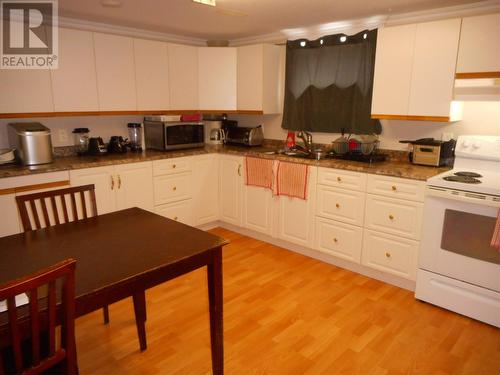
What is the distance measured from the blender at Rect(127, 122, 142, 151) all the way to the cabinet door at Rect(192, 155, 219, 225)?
0.64 metres

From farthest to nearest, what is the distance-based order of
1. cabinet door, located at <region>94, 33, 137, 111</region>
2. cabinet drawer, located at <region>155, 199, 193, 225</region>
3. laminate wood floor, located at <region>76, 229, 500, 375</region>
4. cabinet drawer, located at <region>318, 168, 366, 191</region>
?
cabinet drawer, located at <region>155, 199, 193, 225</region>
cabinet door, located at <region>94, 33, 137, 111</region>
cabinet drawer, located at <region>318, 168, 366, 191</region>
laminate wood floor, located at <region>76, 229, 500, 375</region>

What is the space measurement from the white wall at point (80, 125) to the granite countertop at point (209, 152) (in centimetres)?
26

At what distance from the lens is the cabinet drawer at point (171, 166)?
363 cm

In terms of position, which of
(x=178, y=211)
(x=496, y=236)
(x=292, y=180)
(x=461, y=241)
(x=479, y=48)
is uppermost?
(x=479, y=48)

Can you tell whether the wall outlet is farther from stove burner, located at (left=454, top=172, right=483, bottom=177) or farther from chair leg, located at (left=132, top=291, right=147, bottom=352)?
stove burner, located at (left=454, top=172, right=483, bottom=177)

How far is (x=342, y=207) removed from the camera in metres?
3.17

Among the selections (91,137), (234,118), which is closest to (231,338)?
(91,137)

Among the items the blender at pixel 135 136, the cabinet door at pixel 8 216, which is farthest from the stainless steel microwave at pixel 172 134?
the cabinet door at pixel 8 216

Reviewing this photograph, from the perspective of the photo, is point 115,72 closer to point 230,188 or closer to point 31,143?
point 31,143

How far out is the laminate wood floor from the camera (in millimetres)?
2064

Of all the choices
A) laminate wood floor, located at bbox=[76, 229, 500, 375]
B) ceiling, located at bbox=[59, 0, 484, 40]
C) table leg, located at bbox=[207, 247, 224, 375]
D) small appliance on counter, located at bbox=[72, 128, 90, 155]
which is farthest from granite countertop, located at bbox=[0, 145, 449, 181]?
table leg, located at bbox=[207, 247, 224, 375]

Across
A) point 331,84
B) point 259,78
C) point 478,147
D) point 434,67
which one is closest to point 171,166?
point 259,78

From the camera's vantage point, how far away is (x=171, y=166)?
3.74 meters

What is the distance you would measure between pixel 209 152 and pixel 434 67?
230cm
